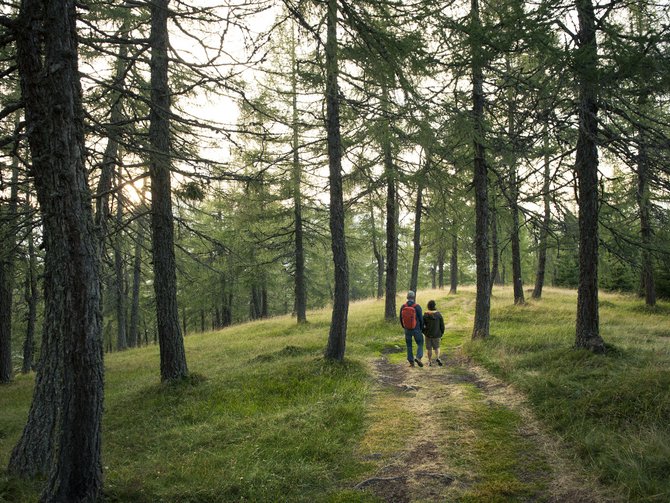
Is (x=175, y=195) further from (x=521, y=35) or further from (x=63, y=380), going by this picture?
(x=521, y=35)

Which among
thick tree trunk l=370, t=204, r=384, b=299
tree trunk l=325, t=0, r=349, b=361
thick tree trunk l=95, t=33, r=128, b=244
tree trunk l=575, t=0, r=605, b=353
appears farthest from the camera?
thick tree trunk l=370, t=204, r=384, b=299

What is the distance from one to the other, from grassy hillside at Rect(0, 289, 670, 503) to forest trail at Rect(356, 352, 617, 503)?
0.05 m

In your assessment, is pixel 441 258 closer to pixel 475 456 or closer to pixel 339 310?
pixel 339 310

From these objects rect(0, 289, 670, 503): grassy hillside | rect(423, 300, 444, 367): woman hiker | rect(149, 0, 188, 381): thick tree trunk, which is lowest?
rect(0, 289, 670, 503): grassy hillside

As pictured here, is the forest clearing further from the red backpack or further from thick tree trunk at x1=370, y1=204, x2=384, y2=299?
thick tree trunk at x1=370, y1=204, x2=384, y2=299

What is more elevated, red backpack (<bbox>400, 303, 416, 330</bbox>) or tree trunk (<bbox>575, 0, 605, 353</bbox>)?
tree trunk (<bbox>575, 0, 605, 353</bbox>)

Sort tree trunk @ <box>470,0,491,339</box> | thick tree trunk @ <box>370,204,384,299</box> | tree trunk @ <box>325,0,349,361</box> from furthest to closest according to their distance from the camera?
1. thick tree trunk @ <box>370,204,384,299</box>
2. tree trunk @ <box>470,0,491,339</box>
3. tree trunk @ <box>325,0,349,361</box>

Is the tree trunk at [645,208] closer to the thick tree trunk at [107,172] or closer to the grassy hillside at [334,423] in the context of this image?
the grassy hillside at [334,423]

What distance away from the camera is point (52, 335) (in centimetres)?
494

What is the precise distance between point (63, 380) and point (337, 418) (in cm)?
429

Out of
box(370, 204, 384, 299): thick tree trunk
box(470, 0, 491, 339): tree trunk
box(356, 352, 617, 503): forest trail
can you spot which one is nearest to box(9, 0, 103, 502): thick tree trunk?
box(356, 352, 617, 503): forest trail

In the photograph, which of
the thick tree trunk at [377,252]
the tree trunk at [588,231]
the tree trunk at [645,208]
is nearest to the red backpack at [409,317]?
the tree trunk at [588,231]

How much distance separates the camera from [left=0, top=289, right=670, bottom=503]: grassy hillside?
4.85 m

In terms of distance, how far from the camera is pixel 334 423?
6.86 meters
